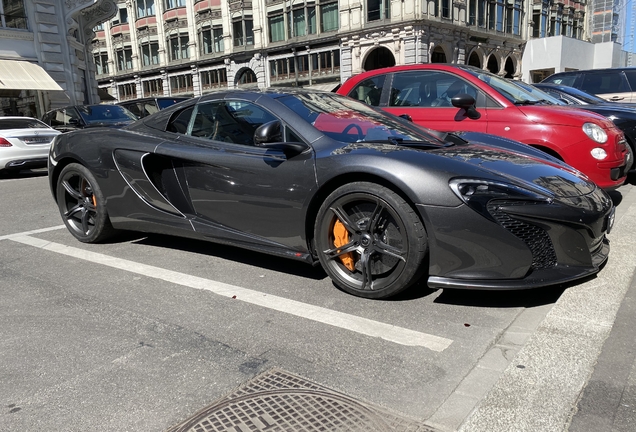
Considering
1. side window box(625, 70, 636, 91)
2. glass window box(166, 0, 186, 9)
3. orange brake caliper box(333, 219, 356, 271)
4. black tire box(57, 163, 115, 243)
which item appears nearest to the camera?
orange brake caliper box(333, 219, 356, 271)

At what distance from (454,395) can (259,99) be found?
2.42 m

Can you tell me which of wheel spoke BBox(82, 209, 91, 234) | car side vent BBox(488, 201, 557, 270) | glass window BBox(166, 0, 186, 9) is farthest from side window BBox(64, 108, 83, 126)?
glass window BBox(166, 0, 186, 9)

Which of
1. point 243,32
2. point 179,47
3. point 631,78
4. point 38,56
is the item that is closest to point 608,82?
point 631,78

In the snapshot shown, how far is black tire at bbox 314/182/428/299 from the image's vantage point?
2973 mm

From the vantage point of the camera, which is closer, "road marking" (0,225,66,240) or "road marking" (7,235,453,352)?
"road marking" (7,235,453,352)

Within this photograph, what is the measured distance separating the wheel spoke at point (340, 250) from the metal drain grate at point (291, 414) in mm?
1093

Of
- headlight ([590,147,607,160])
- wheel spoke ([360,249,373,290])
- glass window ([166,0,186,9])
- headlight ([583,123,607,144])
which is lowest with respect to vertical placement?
wheel spoke ([360,249,373,290])

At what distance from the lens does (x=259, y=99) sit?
3.75 meters

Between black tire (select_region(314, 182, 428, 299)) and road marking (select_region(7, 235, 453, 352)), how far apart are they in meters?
0.28

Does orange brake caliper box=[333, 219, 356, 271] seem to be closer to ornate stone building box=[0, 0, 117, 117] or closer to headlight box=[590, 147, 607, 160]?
headlight box=[590, 147, 607, 160]

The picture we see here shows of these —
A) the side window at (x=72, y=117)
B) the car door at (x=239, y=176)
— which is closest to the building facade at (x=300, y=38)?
the side window at (x=72, y=117)

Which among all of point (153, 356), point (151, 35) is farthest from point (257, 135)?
point (151, 35)

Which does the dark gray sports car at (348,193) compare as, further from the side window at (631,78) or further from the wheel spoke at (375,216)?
the side window at (631,78)

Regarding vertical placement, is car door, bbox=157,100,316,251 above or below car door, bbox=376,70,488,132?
below
